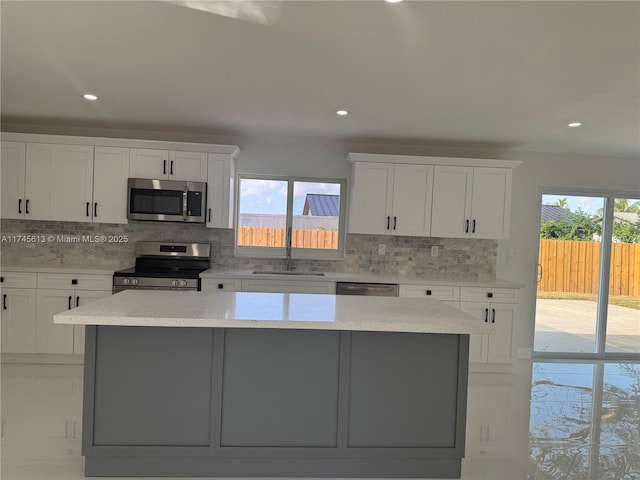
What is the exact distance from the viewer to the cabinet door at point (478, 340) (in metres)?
4.33

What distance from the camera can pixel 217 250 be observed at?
4797 mm

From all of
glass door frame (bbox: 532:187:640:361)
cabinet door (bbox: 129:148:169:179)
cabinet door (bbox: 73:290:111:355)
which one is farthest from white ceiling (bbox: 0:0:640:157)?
cabinet door (bbox: 73:290:111:355)

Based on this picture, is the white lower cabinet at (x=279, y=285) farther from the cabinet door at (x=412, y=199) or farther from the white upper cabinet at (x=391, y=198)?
the cabinet door at (x=412, y=199)

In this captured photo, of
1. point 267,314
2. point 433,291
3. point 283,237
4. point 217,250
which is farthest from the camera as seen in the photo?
point 283,237

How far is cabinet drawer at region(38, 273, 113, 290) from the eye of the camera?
13.2ft

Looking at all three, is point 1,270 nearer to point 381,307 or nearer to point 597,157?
point 381,307

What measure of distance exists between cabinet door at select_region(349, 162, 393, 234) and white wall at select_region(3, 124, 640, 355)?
0.40 m

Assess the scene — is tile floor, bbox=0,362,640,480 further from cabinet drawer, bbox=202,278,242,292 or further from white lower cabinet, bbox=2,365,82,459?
cabinet drawer, bbox=202,278,242,292

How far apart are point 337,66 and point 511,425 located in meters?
2.83

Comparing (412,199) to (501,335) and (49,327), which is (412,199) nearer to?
(501,335)

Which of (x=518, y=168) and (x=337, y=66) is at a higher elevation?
(x=337, y=66)

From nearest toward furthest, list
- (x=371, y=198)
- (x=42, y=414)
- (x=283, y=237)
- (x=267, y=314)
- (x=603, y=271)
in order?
(x=267, y=314) → (x=42, y=414) → (x=371, y=198) → (x=283, y=237) → (x=603, y=271)

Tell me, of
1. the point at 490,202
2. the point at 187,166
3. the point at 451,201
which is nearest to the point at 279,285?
the point at 187,166

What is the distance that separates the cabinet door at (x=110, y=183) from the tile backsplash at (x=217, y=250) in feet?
1.15
